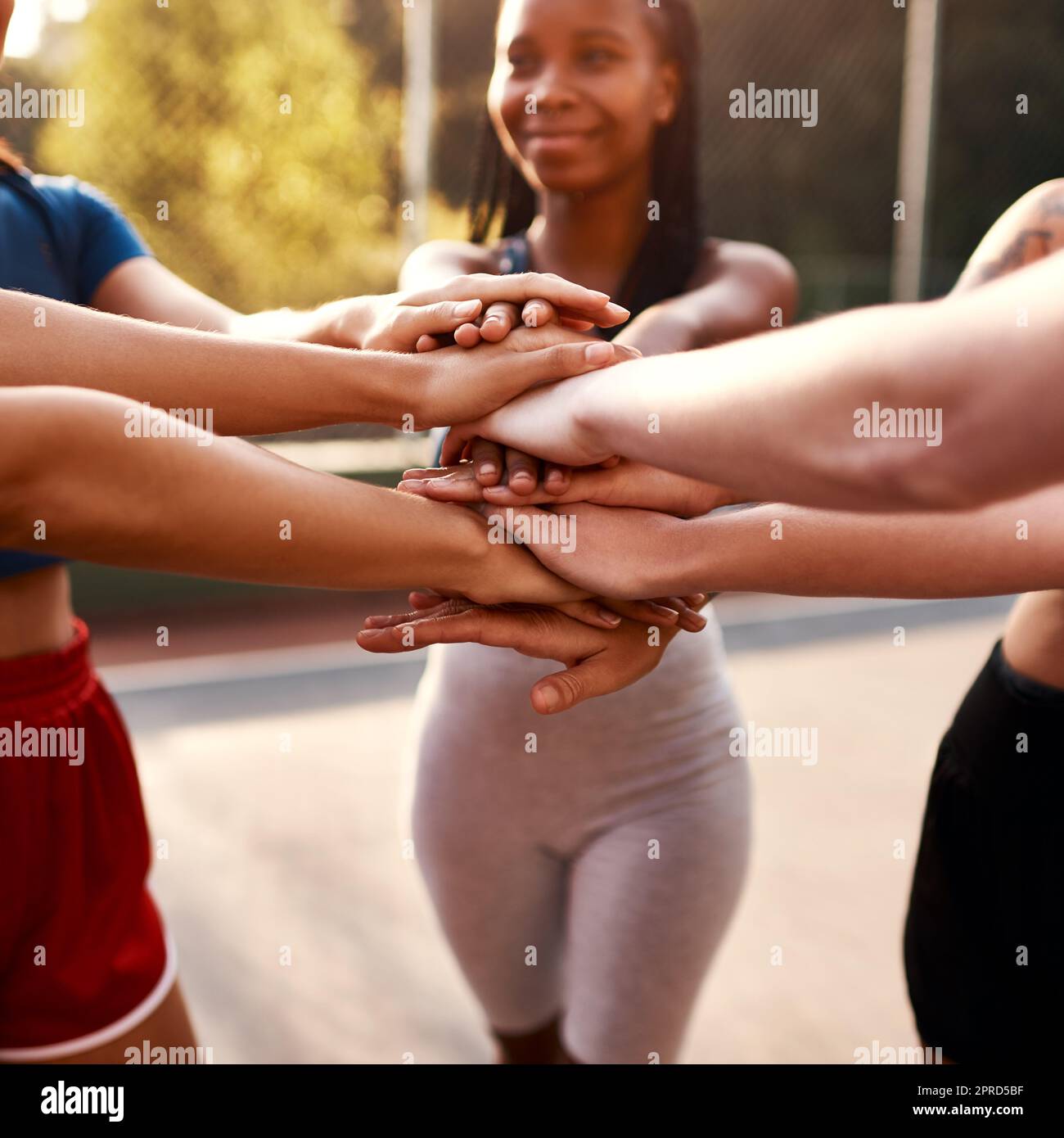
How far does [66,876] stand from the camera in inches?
45.1

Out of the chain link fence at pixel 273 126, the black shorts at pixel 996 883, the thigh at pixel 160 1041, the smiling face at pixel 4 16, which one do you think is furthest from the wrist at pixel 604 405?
the chain link fence at pixel 273 126

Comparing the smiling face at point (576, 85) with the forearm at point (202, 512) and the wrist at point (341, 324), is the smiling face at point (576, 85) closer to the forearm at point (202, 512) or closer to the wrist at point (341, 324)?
the wrist at point (341, 324)

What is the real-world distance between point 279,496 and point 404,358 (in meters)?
0.30

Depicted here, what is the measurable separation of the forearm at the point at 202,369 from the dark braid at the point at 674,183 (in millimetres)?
449

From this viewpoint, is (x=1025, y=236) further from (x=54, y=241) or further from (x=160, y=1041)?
(x=160, y=1041)

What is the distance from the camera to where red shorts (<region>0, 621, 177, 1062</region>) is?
3.67 ft

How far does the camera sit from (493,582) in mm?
1148

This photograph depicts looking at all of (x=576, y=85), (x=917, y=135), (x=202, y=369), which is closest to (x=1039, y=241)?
(x=576, y=85)

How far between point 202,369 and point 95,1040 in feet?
2.22

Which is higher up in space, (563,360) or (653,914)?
(563,360)

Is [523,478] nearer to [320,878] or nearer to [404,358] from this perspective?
[404,358]

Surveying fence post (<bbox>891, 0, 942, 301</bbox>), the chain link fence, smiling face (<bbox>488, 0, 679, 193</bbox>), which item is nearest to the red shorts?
smiling face (<bbox>488, 0, 679, 193</bbox>)

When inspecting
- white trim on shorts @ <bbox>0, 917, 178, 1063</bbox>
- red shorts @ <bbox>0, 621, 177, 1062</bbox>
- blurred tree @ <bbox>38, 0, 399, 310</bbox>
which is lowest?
white trim on shorts @ <bbox>0, 917, 178, 1063</bbox>

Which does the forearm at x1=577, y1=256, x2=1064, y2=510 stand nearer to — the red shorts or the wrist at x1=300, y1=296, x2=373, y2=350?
the wrist at x1=300, y1=296, x2=373, y2=350
